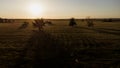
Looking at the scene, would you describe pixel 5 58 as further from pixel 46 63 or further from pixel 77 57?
pixel 77 57

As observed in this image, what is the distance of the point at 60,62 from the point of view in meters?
12.8

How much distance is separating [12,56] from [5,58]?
0.66m

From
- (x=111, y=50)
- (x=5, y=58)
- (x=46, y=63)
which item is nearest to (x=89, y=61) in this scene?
(x=46, y=63)

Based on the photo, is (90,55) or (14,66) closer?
(14,66)

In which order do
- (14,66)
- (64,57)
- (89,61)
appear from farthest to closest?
1. (64,57)
2. (89,61)
3. (14,66)

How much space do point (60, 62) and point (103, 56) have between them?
3.29m

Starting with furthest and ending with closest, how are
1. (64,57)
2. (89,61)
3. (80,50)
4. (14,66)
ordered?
(80,50) < (64,57) < (89,61) < (14,66)

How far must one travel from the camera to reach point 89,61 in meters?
13.2

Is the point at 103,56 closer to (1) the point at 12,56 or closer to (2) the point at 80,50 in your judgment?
(2) the point at 80,50

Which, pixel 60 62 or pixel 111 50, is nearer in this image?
pixel 60 62

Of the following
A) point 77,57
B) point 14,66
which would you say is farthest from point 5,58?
point 77,57

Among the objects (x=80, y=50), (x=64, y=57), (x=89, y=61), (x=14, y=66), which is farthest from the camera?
(x=80, y=50)

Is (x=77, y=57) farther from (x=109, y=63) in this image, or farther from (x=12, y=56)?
(x=12, y=56)

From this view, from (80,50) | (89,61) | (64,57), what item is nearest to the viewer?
(89,61)
